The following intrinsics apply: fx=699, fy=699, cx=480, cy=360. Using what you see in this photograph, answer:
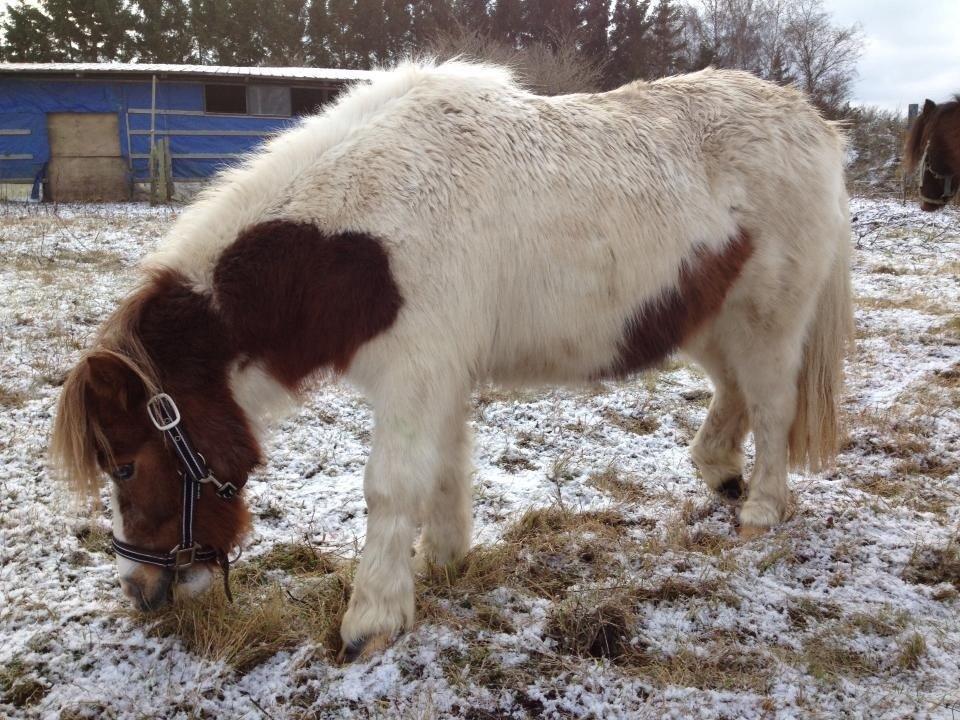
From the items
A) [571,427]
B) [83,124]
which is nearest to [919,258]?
[571,427]

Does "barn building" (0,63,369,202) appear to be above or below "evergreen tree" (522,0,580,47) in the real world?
below

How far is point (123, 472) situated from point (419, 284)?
1134mm

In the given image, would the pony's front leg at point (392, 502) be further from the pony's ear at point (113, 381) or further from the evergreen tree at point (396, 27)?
the evergreen tree at point (396, 27)

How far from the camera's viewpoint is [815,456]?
3381 millimetres

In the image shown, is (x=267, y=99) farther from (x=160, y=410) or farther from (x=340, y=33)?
(x=160, y=410)

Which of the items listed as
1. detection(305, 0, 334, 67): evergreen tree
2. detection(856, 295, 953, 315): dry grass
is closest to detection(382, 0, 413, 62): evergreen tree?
detection(305, 0, 334, 67): evergreen tree

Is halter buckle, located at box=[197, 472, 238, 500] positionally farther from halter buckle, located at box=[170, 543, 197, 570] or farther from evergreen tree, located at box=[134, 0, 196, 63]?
evergreen tree, located at box=[134, 0, 196, 63]

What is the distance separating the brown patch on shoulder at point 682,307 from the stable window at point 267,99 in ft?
60.5

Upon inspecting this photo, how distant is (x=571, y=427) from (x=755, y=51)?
36.4 meters

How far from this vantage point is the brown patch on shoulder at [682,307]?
9.25ft

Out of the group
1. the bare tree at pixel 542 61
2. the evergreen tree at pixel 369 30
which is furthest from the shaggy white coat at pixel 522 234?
the evergreen tree at pixel 369 30

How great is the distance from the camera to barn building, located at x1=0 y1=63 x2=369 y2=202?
56.3 feet

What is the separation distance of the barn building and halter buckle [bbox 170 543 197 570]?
16.1 meters

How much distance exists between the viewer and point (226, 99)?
1892 centimetres
